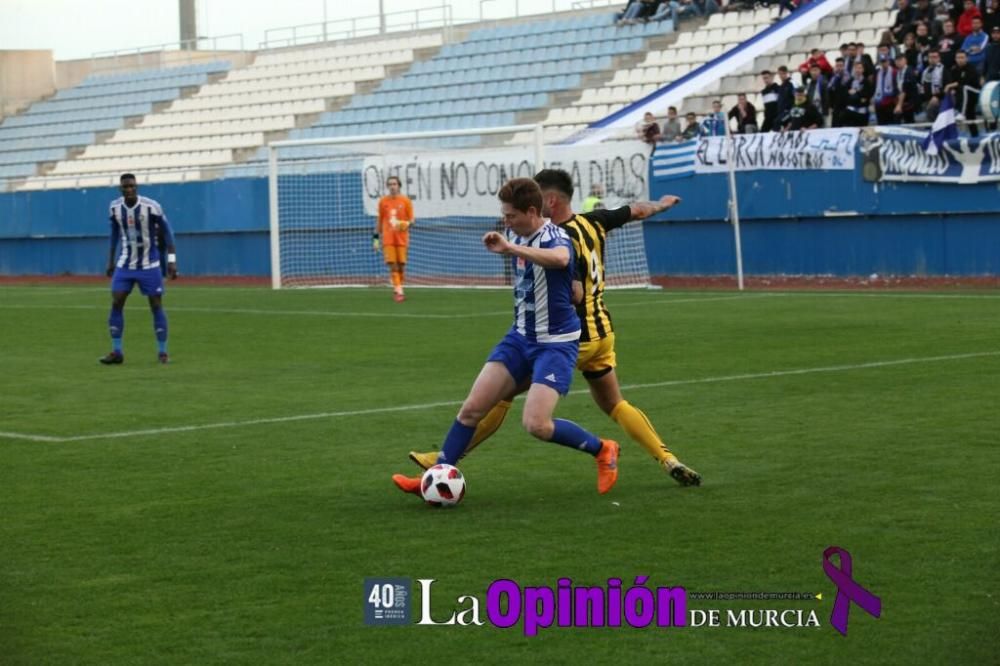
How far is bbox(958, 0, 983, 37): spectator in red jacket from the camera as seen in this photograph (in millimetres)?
26478

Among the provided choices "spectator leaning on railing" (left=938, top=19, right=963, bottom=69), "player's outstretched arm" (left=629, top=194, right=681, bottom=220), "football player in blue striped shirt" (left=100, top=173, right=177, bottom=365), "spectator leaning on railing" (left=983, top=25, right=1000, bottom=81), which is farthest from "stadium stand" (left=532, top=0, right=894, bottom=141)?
"player's outstretched arm" (left=629, top=194, right=681, bottom=220)

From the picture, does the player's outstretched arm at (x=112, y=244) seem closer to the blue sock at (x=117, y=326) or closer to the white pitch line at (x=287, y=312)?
the blue sock at (x=117, y=326)

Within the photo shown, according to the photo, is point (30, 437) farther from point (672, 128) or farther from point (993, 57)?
point (672, 128)

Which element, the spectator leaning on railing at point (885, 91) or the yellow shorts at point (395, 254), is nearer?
the spectator leaning on railing at point (885, 91)

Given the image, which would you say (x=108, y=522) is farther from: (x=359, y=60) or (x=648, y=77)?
(x=359, y=60)

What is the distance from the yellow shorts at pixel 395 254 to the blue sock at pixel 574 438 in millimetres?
19035

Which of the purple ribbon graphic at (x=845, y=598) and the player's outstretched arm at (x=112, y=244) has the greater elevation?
the player's outstretched arm at (x=112, y=244)

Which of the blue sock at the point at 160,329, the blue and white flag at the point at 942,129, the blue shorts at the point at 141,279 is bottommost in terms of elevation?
the blue sock at the point at 160,329

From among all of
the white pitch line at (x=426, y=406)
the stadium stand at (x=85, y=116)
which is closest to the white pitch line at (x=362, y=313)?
the white pitch line at (x=426, y=406)

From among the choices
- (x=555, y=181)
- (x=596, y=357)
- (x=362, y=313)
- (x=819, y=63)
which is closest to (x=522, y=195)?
(x=555, y=181)

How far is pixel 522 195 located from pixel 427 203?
23.5 metres

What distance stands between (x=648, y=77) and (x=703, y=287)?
8750mm

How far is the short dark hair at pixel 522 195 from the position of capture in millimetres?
8406

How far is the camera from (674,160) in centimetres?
2978
